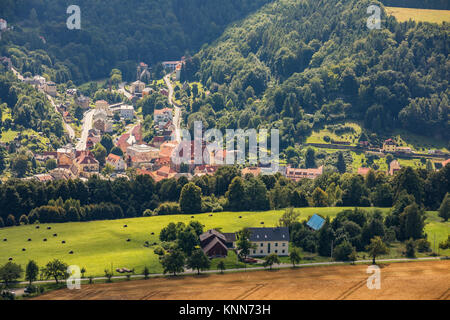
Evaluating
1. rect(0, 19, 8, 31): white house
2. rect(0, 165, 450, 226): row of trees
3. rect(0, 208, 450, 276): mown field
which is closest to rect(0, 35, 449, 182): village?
rect(0, 165, 450, 226): row of trees

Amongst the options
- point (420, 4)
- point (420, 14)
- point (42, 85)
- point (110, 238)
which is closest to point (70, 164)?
point (42, 85)

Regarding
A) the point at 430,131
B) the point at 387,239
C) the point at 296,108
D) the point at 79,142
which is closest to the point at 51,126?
the point at 79,142

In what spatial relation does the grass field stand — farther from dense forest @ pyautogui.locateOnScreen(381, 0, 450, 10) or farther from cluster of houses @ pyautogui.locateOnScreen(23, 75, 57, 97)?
cluster of houses @ pyautogui.locateOnScreen(23, 75, 57, 97)

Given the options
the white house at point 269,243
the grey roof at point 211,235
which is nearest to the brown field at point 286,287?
the white house at point 269,243

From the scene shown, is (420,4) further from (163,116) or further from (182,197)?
(182,197)

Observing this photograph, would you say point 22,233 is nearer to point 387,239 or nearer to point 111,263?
point 111,263
